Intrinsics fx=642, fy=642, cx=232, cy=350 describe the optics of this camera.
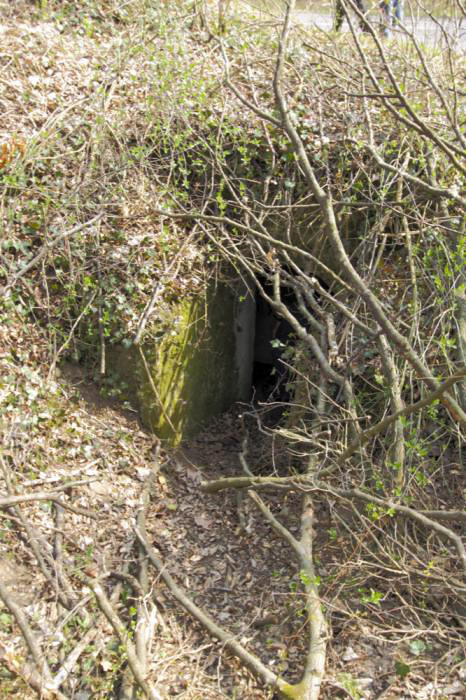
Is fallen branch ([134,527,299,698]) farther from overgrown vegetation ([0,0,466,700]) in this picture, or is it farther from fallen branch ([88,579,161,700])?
fallen branch ([88,579,161,700])

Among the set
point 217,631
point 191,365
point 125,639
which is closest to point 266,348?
point 191,365

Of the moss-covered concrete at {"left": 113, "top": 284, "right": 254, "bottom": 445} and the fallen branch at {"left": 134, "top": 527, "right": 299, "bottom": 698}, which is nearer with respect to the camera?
the fallen branch at {"left": 134, "top": 527, "right": 299, "bottom": 698}

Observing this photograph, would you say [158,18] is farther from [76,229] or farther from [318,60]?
[76,229]

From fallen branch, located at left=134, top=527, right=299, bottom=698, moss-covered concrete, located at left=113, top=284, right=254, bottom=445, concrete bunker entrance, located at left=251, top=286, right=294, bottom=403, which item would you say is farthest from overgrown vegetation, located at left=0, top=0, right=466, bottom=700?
concrete bunker entrance, located at left=251, top=286, right=294, bottom=403

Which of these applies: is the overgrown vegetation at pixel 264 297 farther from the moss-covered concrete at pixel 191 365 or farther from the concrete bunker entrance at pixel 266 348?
the concrete bunker entrance at pixel 266 348

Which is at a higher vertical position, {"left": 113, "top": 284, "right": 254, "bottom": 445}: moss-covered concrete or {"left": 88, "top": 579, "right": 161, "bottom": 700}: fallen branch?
{"left": 113, "top": 284, "right": 254, "bottom": 445}: moss-covered concrete

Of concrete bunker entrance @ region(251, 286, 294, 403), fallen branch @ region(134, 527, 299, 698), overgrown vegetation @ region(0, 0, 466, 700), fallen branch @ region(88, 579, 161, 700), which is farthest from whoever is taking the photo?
concrete bunker entrance @ region(251, 286, 294, 403)

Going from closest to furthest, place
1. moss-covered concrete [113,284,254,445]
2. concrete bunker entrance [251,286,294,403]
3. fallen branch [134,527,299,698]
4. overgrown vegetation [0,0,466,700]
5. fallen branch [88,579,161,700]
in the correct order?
1. fallen branch [88,579,161,700]
2. fallen branch [134,527,299,698]
3. overgrown vegetation [0,0,466,700]
4. moss-covered concrete [113,284,254,445]
5. concrete bunker entrance [251,286,294,403]

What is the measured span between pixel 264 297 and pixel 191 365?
1.14 m

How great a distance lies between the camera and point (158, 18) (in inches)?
267

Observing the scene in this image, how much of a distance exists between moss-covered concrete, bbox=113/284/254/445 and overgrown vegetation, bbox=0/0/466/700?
194 millimetres

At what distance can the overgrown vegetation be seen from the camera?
13.0 feet

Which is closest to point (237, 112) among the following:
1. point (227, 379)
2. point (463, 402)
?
point (227, 379)

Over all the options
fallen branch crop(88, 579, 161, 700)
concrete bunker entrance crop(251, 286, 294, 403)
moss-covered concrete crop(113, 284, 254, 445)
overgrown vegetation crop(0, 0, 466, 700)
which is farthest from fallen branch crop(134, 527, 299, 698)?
concrete bunker entrance crop(251, 286, 294, 403)
